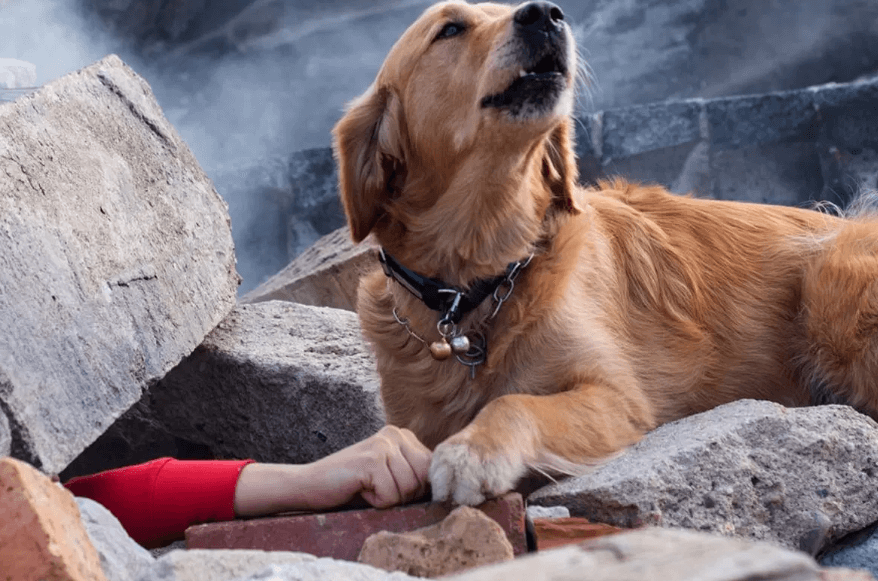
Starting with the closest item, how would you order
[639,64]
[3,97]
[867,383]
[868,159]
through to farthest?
1. [867,383]
2. [3,97]
3. [868,159]
4. [639,64]

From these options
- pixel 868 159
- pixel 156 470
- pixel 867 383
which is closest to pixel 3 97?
pixel 156 470

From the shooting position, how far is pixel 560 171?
10.6ft

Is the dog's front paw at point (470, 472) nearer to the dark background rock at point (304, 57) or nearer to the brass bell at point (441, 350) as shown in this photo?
the brass bell at point (441, 350)

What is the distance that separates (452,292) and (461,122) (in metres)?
0.51

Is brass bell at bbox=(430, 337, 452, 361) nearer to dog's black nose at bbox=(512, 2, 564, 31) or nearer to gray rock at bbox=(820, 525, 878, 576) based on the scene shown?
dog's black nose at bbox=(512, 2, 564, 31)

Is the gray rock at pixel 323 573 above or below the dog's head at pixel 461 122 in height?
below

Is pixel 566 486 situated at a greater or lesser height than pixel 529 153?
lesser

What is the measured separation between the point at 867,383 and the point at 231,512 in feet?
6.91

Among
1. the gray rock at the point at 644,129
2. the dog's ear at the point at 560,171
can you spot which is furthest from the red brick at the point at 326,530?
the gray rock at the point at 644,129

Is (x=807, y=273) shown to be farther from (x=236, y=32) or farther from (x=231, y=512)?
(x=236, y=32)

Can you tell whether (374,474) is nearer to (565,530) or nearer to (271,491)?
(271,491)

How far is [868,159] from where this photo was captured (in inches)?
277

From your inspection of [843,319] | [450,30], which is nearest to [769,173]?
[843,319]

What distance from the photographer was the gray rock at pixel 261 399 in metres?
3.78
